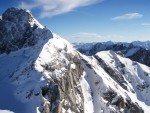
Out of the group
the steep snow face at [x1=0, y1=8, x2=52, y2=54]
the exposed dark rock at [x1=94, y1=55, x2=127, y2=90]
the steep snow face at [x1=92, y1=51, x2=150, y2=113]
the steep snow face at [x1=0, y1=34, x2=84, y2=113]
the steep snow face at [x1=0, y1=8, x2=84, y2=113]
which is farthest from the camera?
the exposed dark rock at [x1=94, y1=55, x2=127, y2=90]

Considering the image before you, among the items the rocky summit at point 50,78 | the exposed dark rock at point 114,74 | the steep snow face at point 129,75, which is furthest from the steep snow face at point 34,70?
the steep snow face at point 129,75

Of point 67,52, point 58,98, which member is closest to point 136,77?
point 67,52

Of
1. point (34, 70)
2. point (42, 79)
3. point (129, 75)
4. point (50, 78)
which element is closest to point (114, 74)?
point (129, 75)

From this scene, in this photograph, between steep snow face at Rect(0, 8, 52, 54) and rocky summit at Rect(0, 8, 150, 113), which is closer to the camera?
rocky summit at Rect(0, 8, 150, 113)

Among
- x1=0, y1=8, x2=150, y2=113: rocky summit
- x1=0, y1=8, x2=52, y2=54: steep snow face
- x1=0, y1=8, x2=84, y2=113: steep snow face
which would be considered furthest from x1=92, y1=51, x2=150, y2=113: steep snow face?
x1=0, y1=8, x2=52, y2=54: steep snow face

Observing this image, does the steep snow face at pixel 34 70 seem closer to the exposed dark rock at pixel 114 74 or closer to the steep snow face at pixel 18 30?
the steep snow face at pixel 18 30

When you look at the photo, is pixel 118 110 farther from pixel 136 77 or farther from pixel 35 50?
pixel 136 77

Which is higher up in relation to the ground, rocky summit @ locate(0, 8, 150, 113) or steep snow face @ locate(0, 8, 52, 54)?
steep snow face @ locate(0, 8, 52, 54)

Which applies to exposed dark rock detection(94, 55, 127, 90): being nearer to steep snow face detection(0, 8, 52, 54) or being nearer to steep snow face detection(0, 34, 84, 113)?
steep snow face detection(0, 34, 84, 113)

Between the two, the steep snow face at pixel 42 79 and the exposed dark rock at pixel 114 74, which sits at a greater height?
the steep snow face at pixel 42 79
